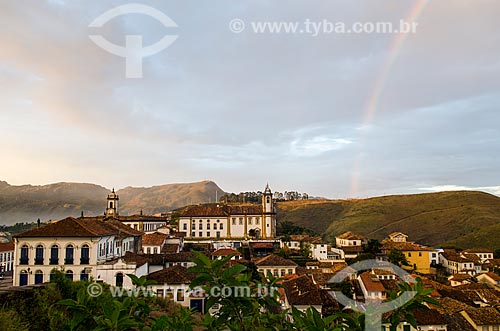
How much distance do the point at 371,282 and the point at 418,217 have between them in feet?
203

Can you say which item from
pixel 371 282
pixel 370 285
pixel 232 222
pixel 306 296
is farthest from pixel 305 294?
pixel 232 222

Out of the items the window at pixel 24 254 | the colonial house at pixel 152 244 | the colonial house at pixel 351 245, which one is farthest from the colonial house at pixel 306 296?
the colonial house at pixel 351 245

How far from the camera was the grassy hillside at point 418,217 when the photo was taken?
224 ft

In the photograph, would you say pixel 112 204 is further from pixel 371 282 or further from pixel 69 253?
pixel 371 282

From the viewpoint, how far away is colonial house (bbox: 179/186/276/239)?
55.8 meters

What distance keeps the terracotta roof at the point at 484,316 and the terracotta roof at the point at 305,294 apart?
755cm

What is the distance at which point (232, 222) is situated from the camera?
5634cm

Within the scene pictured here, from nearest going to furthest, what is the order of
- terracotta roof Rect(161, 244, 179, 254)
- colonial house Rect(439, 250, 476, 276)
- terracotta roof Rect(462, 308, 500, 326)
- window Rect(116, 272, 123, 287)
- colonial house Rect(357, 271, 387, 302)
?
window Rect(116, 272, 123, 287)
terracotta roof Rect(462, 308, 500, 326)
colonial house Rect(357, 271, 387, 302)
terracotta roof Rect(161, 244, 179, 254)
colonial house Rect(439, 250, 476, 276)

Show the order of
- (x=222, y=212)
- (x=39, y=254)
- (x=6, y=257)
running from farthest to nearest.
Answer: (x=222, y=212), (x=6, y=257), (x=39, y=254)

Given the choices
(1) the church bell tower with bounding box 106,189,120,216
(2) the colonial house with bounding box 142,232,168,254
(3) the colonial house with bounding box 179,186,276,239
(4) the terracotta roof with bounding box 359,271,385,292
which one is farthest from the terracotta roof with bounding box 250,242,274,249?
(1) the church bell tower with bounding box 106,189,120,216

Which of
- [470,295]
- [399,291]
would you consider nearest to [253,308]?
[399,291]

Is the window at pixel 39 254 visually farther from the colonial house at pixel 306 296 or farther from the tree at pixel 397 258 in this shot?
the tree at pixel 397 258

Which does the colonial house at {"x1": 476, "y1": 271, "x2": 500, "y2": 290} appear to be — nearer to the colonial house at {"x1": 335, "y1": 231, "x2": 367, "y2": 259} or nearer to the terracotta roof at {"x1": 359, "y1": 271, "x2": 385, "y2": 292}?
the colonial house at {"x1": 335, "y1": 231, "x2": 367, "y2": 259}

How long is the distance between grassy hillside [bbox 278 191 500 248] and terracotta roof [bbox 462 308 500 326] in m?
39.3
